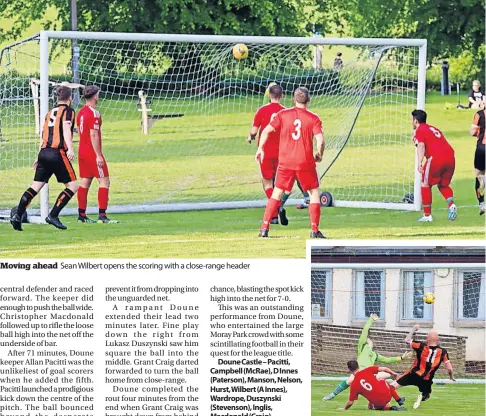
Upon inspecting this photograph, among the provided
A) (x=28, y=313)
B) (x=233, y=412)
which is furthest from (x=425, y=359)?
(x=28, y=313)

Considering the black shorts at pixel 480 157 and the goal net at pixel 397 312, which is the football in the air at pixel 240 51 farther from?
the goal net at pixel 397 312

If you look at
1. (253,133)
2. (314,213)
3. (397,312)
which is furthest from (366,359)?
(253,133)

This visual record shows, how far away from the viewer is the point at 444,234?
1364 centimetres

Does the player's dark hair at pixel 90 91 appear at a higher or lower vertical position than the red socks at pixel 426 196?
higher

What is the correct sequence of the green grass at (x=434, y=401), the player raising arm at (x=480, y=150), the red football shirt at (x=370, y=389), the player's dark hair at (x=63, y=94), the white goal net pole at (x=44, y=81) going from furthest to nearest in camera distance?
the player raising arm at (x=480, y=150) < the white goal net pole at (x=44, y=81) < the player's dark hair at (x=63, y=94) < the red football shirt at (x=370, y=389) < the green grass at (x=434, y=401)

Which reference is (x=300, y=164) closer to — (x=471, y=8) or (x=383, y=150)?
(x=383, y=150)

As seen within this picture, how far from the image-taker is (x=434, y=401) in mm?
10844

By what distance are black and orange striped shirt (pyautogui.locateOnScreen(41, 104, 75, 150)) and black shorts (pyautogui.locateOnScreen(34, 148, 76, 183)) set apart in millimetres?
65

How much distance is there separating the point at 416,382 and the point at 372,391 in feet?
2.06

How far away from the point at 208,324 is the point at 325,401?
3.99 ft

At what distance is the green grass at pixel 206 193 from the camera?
12.9 metres

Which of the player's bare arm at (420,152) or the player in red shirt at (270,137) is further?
the player's bare arm at (420,152)

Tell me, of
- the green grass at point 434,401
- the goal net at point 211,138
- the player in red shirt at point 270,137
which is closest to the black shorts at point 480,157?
the goal net at point 211,138

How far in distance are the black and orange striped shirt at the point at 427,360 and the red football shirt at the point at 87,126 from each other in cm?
452
